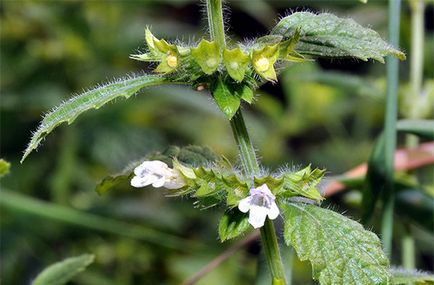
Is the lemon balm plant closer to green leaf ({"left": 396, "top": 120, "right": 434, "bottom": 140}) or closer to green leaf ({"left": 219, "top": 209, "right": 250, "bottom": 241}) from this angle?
green leaf ({"left": 219, "top": 209, "right": 250, "bottom": 241})

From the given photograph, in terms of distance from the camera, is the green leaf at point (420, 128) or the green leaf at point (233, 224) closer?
the green leaf at point (233, 224)

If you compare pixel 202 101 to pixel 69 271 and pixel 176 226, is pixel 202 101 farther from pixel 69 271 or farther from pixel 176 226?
pixel 69 271

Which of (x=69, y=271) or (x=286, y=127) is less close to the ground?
(x=286, y=127)

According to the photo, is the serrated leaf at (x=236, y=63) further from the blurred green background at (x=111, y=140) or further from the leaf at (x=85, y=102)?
the blurred green background at (x=111, y=140)

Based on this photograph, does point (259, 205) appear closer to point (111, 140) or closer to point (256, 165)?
point (256, 165)

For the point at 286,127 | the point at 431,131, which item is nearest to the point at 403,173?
the point at 431,131

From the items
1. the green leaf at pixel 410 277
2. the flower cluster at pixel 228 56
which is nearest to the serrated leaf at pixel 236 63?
the flower cluster at pixel 228 56

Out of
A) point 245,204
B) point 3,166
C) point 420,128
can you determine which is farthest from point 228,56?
point 420,128
